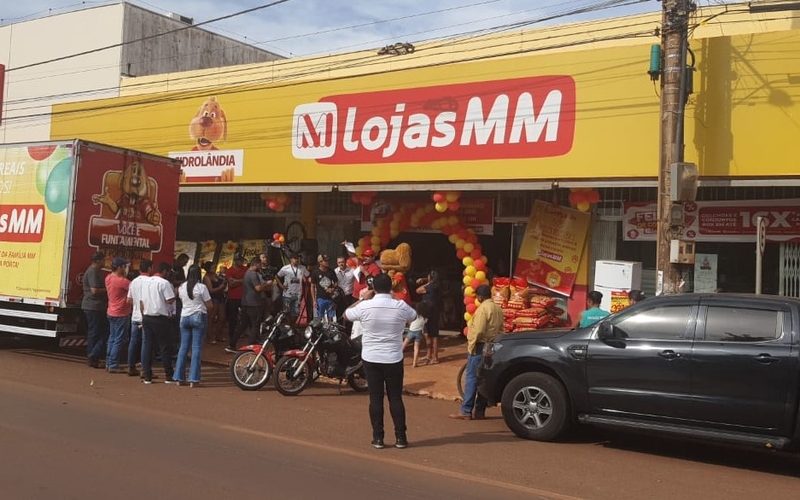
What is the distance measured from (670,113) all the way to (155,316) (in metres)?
7.60

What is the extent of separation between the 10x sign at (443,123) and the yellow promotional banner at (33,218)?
5.14 m

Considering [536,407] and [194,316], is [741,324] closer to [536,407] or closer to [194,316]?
[536,407]

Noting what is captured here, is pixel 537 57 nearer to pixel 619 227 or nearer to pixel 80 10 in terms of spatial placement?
pixel 619 227

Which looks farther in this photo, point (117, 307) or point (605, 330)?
point (117, 307)

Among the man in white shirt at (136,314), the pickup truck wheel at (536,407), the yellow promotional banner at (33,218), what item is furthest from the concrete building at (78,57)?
the pickup truck wheel at (536,407)

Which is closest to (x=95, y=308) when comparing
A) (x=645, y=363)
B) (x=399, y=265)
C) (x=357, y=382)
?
(x=357, y=382)

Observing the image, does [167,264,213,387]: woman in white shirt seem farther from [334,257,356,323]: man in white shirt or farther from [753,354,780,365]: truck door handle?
[753,354,780,365]: truck door handle

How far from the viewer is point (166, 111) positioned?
18.2 meters

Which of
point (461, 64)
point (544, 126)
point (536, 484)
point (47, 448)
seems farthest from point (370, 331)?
point (461, 64)

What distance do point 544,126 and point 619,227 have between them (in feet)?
7.23

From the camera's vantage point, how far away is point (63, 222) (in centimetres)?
1184

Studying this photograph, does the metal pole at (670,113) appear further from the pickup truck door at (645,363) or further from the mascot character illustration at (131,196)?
the mascot character illustration at (131,196)

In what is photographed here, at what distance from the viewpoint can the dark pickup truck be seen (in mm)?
6859

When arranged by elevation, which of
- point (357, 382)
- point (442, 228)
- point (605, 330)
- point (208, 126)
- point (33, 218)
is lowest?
point (357, 382)
